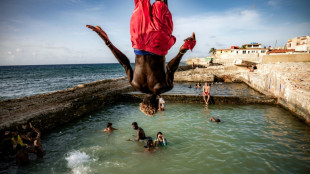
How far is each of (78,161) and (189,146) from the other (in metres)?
4.61

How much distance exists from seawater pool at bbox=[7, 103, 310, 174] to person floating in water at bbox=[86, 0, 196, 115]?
14.8 ft

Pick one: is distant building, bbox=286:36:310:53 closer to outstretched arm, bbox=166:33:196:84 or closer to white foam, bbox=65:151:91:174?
outstretched arm, bbox=166:33:196:84

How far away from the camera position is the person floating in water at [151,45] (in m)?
2.05

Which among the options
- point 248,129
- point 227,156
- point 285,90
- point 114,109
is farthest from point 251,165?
point 114,109

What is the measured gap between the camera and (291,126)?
8539 mm

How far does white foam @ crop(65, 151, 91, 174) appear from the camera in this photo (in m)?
5.70

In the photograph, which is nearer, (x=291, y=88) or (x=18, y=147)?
(x=18, y=147)

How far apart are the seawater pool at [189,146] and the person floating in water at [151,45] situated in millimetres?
4501

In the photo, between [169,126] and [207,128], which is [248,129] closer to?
[207,128]

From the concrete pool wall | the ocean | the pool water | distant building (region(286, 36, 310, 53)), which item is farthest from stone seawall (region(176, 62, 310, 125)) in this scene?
the ocean

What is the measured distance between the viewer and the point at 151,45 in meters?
2.10

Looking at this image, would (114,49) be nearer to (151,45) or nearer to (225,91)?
(151,45)

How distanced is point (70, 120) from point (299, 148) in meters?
11.7

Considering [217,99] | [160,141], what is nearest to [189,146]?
[160,141]
